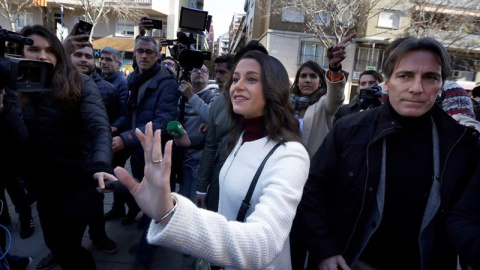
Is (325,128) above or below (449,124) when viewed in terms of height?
below

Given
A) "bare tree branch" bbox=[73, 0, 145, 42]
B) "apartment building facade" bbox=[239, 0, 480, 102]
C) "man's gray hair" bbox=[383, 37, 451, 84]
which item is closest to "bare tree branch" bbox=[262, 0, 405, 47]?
"apartment building facade" bbox=[239, 0, 480, 102]

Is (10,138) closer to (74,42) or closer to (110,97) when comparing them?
(74,42)

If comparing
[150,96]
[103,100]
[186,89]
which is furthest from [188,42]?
[103,100]

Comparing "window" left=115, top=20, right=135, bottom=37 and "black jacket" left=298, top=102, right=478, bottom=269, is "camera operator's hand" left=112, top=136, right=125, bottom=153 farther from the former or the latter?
"window" left=115, top=20, right=135, bottom=37

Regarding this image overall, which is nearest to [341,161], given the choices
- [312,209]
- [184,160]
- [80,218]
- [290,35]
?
[312,209]

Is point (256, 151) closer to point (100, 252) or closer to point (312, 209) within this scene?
point (312, 209)

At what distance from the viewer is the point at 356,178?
1.60 meters

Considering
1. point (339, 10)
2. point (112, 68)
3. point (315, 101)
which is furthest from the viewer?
point (339, 10)

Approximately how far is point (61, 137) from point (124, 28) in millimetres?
25001

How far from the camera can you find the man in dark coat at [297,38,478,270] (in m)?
1.47

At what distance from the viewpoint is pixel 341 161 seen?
168 centimetres

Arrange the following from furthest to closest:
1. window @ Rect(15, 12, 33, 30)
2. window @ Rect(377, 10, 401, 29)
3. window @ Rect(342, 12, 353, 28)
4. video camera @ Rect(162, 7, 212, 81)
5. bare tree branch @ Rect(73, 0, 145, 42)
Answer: window @ Rect(15, 12, 33, 30) → window @ Rect(377, 10, 401, 29) → bare tree branch @ Rect(73, 0, 145, 42) → window @ Rect(342, 12, 353, 28) → video camera @ Rect(162, 7, 212, 81)

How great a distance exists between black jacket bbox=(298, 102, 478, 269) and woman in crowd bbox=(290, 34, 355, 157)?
48 cm

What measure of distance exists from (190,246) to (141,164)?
8.60 feet
